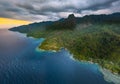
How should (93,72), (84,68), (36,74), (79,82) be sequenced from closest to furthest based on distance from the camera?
(79,82), (36,74), (93,72), (84,68)

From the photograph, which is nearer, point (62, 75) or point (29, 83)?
point (29, 83)

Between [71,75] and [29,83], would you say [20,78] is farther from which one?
[71,75]


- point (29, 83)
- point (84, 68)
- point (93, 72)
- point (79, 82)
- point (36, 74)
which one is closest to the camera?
point (29, 83)

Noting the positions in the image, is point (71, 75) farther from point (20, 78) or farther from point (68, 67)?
point (20, 78)

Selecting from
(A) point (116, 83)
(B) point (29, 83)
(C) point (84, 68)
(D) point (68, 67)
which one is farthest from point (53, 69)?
(A) point (116, 83)

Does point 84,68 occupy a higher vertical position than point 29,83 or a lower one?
lower

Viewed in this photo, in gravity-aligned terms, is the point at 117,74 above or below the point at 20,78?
below

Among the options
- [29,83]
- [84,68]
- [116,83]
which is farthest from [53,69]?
[116,83]

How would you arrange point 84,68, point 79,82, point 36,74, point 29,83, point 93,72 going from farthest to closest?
point 84,68, point 93,72, point 36,74, point 79,82, point 29,83

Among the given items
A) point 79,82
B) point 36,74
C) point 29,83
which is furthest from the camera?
point 36,74
